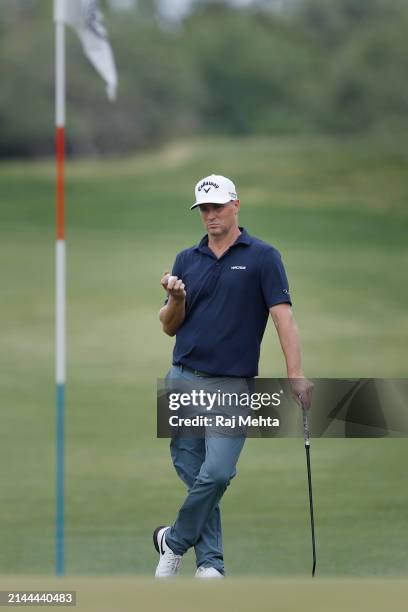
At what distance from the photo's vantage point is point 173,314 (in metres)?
6.29

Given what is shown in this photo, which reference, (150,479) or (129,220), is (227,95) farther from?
(150,479)

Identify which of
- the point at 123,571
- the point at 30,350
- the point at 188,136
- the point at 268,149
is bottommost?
the point at 123,571

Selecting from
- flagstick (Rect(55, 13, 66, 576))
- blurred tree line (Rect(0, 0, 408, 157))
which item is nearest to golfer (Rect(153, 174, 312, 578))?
flagstick (Rect(55, 13, 66, 576))

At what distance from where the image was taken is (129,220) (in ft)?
105

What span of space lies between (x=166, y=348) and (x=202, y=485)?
13433 millimetres

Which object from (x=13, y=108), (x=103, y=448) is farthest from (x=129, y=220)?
(x=103, y=448)

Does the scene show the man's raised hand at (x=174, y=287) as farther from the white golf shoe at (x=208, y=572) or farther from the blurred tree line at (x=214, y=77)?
the blurred tree line at (x=214, y=77)

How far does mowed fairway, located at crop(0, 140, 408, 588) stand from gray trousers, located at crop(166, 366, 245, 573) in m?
0.83

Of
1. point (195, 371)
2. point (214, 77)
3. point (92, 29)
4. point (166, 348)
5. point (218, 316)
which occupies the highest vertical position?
point (214, 77)

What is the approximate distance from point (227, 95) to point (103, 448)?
42.1 m

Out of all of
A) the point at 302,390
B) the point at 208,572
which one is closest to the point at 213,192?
the point at 302,390

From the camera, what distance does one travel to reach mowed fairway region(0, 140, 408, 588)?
843 cm

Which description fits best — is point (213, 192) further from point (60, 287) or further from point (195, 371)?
point (60, 287)

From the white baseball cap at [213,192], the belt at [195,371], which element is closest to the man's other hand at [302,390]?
the belt at [195,371]
